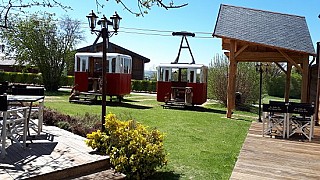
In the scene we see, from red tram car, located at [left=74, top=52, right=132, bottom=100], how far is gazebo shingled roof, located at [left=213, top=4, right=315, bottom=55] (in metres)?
5.30

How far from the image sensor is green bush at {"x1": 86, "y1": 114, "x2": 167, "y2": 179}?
3955mm

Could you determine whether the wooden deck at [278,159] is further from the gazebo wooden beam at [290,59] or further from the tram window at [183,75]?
the tram window at [183,75]

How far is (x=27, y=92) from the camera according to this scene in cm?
555

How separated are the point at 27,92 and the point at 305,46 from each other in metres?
9.19

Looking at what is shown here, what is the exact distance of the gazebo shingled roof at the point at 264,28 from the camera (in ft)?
34.6

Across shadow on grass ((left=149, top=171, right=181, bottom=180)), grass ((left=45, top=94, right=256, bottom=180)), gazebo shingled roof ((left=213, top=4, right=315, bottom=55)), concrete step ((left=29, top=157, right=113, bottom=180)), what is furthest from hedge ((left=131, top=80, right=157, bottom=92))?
concrete step ((left=29, top=157, right=113, bottom=180))

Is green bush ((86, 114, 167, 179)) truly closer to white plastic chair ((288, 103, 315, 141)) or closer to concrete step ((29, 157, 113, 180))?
concrete step ((29, 157, 113, 180))

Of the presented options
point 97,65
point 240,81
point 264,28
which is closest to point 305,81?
point 264,28

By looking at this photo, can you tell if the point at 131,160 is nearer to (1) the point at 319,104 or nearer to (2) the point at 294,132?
(2) the point at 294,132

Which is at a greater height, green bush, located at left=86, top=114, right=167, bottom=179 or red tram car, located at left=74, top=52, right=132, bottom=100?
red tram car, located at left=74, top=52, right=132, bottom=100

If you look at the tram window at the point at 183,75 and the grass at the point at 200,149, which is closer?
the grass at the point at 200,149

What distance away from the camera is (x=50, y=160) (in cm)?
393

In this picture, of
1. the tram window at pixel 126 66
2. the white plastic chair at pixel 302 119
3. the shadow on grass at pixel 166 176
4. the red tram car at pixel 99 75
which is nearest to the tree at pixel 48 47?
the red tram car at pixel 99 75

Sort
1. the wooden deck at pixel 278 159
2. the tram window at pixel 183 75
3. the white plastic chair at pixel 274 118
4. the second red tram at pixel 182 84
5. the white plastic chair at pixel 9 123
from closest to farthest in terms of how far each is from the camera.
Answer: the white plastic chair at pixel 9 123 → the wooden deck at pixel 278 159 → the white plastic chair at pixel 274 118 → the second red tram at pixel 182 84 → the tram window at pixel 183 75
